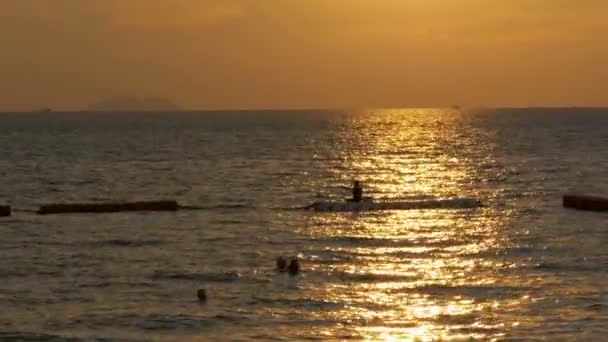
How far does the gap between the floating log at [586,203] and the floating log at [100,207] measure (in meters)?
22.9

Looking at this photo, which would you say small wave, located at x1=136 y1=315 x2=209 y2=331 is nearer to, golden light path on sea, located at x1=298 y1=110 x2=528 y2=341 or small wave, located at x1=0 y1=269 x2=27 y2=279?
golden light path on sea, located at x1=298 y1=110 x2=528 y2=341

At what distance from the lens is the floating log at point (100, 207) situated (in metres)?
64.4

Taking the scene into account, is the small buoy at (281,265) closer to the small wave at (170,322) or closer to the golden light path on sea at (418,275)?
the golden light path on sea at (418,275)

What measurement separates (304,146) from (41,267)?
117306 millimetres

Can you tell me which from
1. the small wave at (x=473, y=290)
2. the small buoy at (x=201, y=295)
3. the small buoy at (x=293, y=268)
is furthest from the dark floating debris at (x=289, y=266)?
the small buoy at (x=201, y=295)

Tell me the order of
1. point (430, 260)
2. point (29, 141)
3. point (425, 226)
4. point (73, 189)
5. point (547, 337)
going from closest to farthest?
point (547, 337), point (430, 260), point (425, 226), point (73, 189), point (29, 141)

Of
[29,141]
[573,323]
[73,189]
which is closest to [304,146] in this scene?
[29,141]

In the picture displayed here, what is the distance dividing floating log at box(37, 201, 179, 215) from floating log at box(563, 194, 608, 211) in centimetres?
2294

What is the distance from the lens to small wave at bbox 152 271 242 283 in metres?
42.3

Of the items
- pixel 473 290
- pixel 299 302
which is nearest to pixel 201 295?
pixel 299 302

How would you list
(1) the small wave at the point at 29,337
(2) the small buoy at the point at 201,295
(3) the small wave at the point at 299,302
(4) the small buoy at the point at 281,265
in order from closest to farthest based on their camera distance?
(1) the small wave at the point at 29,337, (3) the small wave at the point at 299,302, (2) the small buoy at the point at 201,295, (4) the small buoy at the point at 281,265

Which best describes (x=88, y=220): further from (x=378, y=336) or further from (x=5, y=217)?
(x=378, y=336)

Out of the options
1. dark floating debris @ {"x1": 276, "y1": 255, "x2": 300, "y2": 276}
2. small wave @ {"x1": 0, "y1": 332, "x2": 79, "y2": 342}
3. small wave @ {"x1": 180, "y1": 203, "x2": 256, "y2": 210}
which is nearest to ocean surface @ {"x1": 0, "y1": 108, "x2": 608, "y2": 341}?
small wave @ {"x1": 0, "y1": 332, "x2": 79, "y2": 342}

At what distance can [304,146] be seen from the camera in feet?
531
